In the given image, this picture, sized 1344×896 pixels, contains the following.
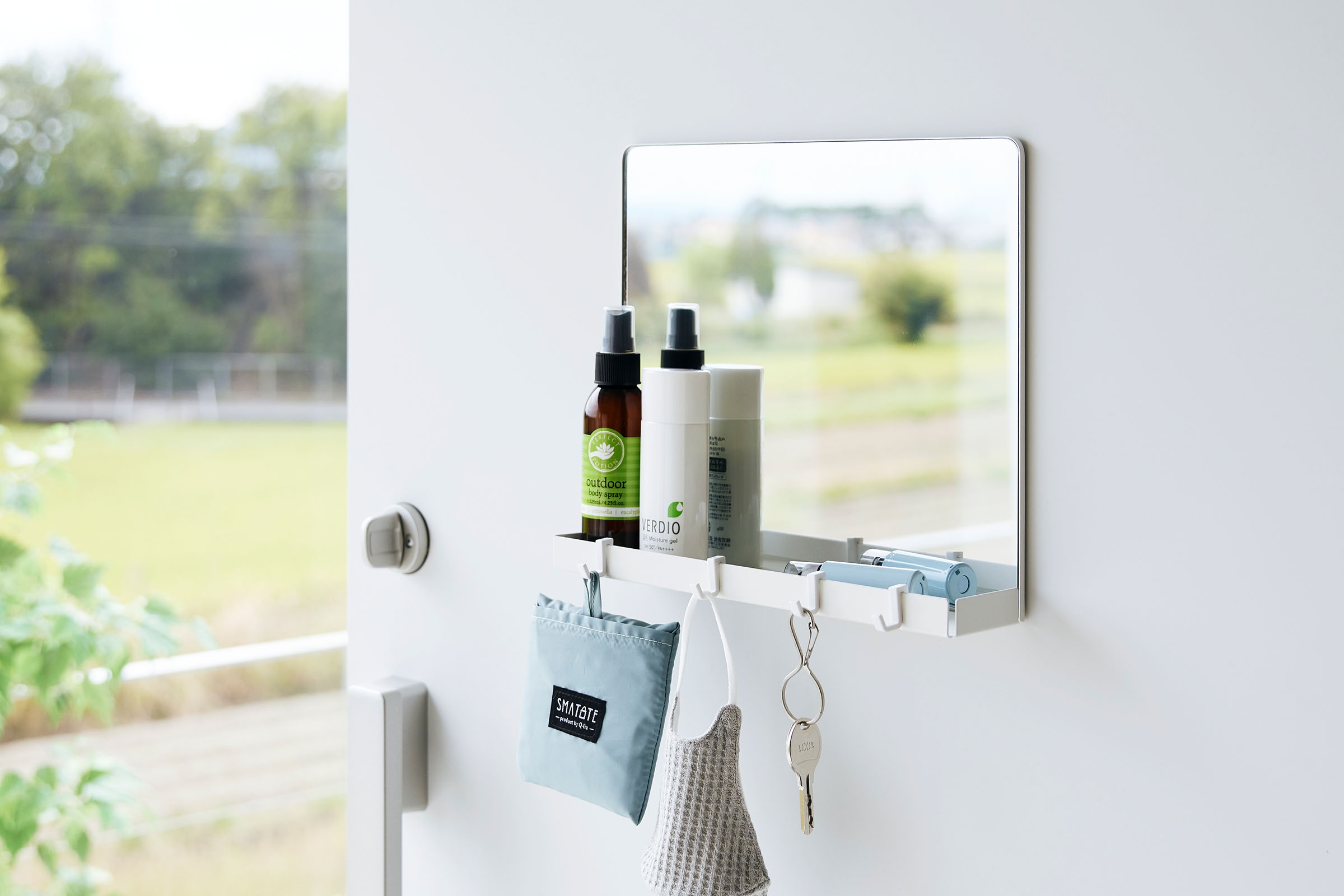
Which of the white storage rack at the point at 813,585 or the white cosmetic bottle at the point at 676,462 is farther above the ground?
the white cosmetic bottle at the point at 676,462

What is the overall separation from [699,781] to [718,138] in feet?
1.36

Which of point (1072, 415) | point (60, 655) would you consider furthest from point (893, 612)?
point (60, 655)

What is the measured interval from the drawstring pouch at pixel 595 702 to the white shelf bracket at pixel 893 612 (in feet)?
0.58

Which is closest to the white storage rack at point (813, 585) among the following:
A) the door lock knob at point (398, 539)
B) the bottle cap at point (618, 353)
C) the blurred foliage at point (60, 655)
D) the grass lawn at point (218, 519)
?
the bottle cap at point (618, 353)

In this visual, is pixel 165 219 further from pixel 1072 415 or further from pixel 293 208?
pixel 1072 415

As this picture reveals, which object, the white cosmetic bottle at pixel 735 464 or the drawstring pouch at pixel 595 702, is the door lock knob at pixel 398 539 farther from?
the white cosmetic bottle at pixel 735 464

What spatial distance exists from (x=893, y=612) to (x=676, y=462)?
16 centimetres

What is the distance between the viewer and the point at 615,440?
0.65m

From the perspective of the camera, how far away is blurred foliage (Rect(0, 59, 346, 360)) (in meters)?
1.90

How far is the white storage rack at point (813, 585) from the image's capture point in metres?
0.52

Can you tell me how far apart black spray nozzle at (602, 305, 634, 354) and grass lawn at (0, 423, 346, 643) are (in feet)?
4.99

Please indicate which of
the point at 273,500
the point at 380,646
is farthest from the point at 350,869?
the point at 273,500

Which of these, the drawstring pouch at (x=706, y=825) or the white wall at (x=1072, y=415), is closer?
the white wall at (x=1072, y=415)

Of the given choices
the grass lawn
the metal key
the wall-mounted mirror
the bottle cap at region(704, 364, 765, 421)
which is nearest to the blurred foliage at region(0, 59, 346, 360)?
the grass lawn
